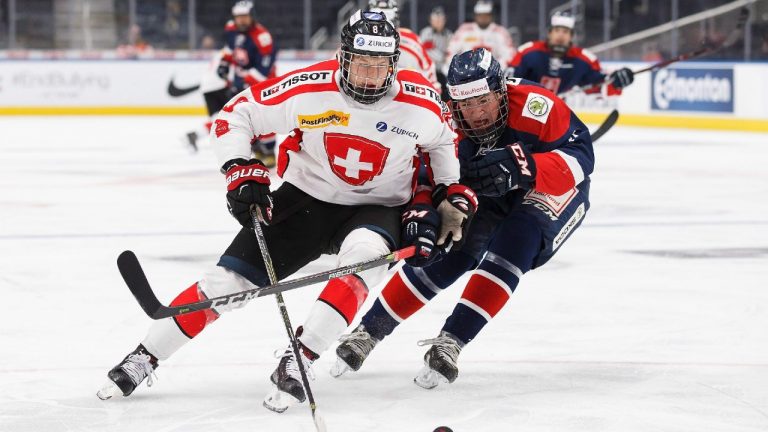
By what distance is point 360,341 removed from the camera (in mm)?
3020

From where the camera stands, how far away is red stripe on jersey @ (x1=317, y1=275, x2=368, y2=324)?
2721 millimetres

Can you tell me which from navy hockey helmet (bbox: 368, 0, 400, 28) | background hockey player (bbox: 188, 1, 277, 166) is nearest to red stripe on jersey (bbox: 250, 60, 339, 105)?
navy hockey helmet (bbox: 368, 0, 400, 28)

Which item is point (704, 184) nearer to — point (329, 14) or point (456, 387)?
point (456, 387)

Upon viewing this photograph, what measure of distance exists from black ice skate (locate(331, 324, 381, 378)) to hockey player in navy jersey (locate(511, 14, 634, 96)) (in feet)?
16.5

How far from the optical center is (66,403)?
274 cm

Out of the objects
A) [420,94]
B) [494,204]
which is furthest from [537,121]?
[420,94]

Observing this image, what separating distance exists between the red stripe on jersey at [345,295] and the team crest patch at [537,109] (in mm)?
698

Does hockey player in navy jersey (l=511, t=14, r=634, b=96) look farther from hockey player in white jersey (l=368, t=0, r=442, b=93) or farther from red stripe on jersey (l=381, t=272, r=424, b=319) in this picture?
red stripe on jersey (l=381, t=272, r=424, b=319)

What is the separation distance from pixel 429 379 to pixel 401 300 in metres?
0.28

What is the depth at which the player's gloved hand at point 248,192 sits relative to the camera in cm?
278

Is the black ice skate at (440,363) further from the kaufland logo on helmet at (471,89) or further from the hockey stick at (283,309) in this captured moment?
the kaufland logo on helmet at (471,89)

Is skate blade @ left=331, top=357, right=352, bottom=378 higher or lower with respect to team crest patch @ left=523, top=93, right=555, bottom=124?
lower

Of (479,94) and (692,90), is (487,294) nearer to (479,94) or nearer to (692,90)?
(479,94)

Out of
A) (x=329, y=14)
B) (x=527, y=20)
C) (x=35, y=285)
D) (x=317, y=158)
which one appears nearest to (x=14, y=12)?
(x=329, y=14)
